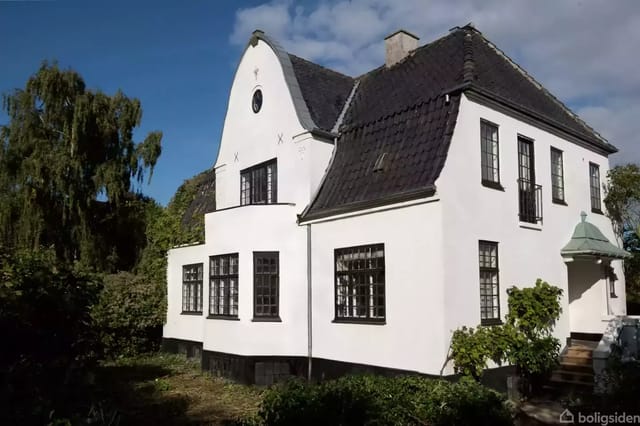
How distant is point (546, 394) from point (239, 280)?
7.90 metres

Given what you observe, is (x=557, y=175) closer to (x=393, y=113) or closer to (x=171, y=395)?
(x=393, y=113)

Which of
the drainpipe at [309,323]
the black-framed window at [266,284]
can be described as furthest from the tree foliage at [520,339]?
the black-framed window at [266,284]

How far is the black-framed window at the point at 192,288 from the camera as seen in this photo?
58.2 feet

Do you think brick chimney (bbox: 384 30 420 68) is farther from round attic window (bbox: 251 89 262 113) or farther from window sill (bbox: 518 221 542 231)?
window sill (bbox: 518 221 542 231)

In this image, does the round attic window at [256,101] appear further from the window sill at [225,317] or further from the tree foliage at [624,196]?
the tree foliage at [624,196]

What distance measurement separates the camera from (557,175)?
1422 cm

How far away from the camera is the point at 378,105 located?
14609 mm

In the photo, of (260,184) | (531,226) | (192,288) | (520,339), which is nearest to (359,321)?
(520,339)

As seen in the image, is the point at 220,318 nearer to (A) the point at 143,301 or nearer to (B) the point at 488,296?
(A) the point at 143,301

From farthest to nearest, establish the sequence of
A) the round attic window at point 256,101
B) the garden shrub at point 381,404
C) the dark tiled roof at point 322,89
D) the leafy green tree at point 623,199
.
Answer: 1. the round attic window at point 256,101
2. the leafy green tree at point 623,199
3. the dark tiled roof at point 322,89
4. the garden shrub at point 381,404

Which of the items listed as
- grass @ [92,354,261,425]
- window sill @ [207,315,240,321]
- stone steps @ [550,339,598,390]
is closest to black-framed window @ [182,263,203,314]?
grass @ [92,354,261,425]

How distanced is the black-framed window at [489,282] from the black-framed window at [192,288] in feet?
31.6

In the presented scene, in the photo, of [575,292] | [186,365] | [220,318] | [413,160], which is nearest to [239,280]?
[220,318]

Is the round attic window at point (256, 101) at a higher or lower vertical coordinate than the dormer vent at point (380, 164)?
higher
